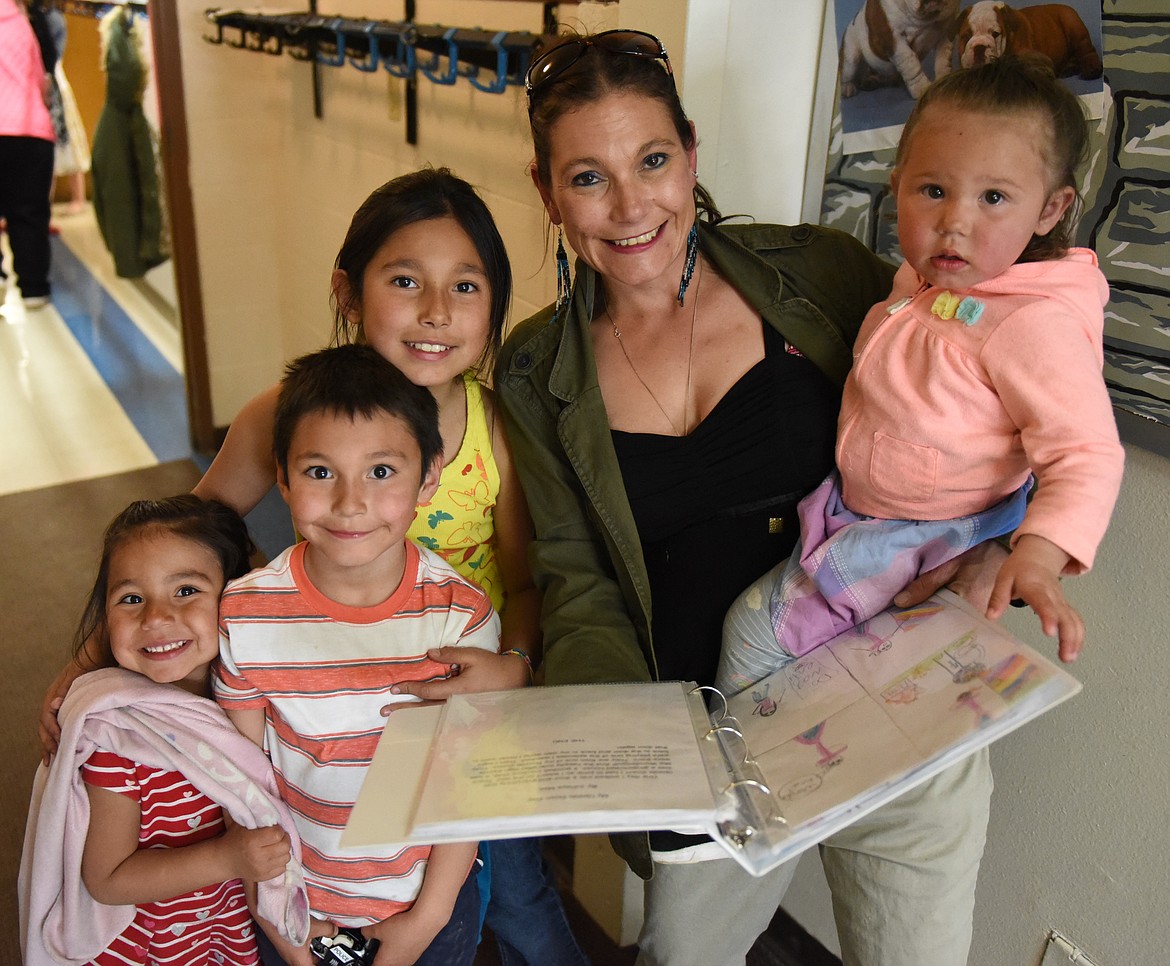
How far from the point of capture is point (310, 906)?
4.26ft

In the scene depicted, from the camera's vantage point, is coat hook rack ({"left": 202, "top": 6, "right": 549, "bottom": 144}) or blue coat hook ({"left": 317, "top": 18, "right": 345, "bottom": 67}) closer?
coat hook rack ({"left": 202, "top": 6, "right": 549, "bottom": 144})

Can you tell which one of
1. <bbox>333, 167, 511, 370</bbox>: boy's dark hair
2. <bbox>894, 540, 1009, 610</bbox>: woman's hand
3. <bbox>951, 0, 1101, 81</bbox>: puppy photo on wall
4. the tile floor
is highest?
<bbox>951, 0, 1101, 81</bbox>: puppy photo on wall

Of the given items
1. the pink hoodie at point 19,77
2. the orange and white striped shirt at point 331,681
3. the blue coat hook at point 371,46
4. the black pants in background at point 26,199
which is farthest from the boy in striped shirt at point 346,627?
the black pants in background at point 26,199

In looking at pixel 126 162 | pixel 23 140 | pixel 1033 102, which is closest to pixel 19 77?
pixel 23 140

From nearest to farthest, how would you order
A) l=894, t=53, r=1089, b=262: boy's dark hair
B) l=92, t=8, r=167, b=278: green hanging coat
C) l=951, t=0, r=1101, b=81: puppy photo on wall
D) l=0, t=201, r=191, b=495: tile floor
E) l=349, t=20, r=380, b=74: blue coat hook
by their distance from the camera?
l=894, t=53, r=1089, b=262: boy's dark hair, l=951, t=0, r=1101, b=81: puppy photo on wall, l=349, t=20, r=380, b=74: blue coat hook, l=0, t=201, r=191, b=495: tile floor, l=92, t=8, r=167, b=278: green hanging coat

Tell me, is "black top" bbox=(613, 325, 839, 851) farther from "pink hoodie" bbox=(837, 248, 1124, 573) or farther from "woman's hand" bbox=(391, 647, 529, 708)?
"woman's hand" bbox=(391, 647, 529, 708)

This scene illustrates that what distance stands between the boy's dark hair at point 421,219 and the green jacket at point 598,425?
0.34ft

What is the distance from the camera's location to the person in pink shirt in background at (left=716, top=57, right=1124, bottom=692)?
967mm

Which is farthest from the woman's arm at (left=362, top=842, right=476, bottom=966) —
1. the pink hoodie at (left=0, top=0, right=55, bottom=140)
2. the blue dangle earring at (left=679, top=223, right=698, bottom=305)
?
the pink hoodie at (left=0, top=0, right=55, bottom=140)

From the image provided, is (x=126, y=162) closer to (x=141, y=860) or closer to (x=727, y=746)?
(x=141, y=860)

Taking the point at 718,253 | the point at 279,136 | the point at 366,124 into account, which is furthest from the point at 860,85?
the point at 279,136

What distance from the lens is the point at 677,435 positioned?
1373 mm

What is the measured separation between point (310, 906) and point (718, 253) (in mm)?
1008

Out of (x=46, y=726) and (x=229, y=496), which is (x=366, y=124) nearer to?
(x=229, y=496)
